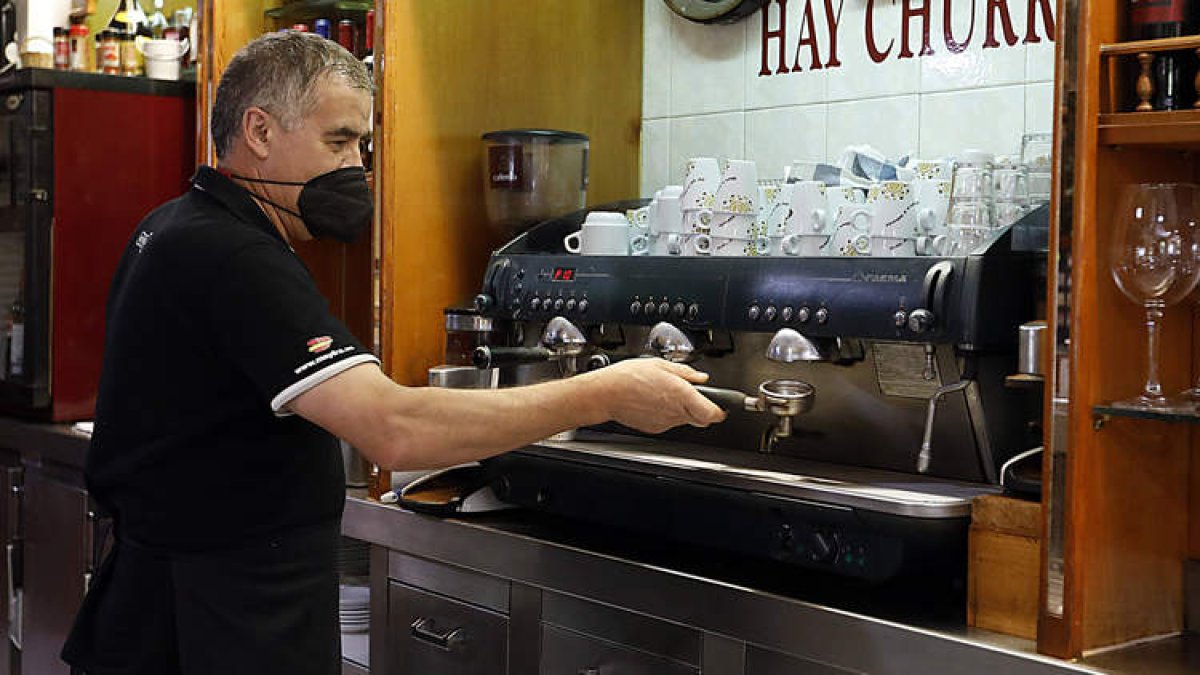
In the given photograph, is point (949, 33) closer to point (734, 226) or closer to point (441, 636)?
point (734, 226)

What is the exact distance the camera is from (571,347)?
271cm

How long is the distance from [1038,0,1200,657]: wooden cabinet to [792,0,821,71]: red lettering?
3.80 ft

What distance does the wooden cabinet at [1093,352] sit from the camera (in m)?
1.83

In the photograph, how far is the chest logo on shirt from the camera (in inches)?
74.4

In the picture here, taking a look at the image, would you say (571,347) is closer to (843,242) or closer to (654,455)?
(654,455)

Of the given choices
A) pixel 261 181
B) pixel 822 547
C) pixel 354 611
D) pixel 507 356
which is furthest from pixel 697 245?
pixel 354 611

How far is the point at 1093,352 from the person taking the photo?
6.11ft

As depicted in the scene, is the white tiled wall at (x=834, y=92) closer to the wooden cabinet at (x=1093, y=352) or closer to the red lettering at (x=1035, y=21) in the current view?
the red lettering at (x=1035, y=21)

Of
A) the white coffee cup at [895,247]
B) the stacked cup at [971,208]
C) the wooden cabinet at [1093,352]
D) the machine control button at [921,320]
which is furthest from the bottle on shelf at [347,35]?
the wooden cabinet at [1093,352]

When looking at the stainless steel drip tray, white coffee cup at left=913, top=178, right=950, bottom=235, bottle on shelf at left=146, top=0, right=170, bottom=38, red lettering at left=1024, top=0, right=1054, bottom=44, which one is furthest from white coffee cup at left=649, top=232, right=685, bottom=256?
bottle on shelf at left=146, top=0, right=170, bottom=38

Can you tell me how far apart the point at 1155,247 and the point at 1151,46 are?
25 centimetres

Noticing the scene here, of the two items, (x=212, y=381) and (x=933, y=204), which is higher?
(x=933, y=204)

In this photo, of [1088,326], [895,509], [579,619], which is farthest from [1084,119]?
[579,619]

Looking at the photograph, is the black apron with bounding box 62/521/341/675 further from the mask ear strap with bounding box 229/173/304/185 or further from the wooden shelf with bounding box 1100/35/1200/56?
the wooden shelf with bounding box 1100/35/1200/56
